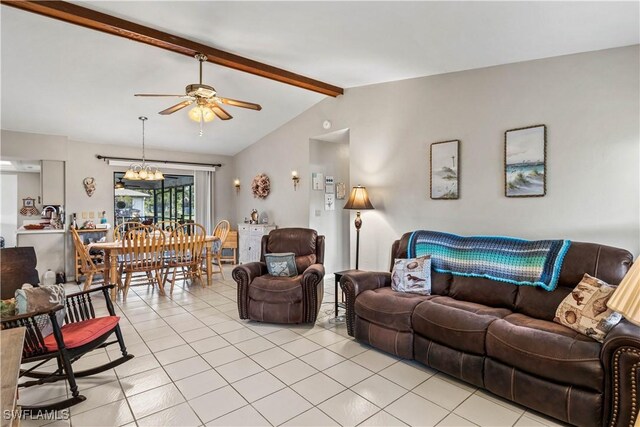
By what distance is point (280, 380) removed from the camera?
8.09ft

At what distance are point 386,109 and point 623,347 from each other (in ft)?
11.1

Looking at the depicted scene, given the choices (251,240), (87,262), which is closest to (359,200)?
(251,240)

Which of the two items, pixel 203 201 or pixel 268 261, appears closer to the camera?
pixel 268 261

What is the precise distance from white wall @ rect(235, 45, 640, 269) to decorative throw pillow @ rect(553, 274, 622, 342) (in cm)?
78

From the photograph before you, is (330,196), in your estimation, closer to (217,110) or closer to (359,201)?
(359,201)

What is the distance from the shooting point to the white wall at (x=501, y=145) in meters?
2.69

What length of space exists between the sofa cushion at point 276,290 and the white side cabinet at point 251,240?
2.43 metres

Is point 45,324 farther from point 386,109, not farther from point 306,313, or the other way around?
point 386,109

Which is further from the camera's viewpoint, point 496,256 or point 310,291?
point 310,291

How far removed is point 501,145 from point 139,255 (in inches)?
189

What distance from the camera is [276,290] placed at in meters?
3.50

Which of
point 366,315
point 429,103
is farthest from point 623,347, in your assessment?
point 429,103

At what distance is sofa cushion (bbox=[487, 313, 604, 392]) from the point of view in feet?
6.03

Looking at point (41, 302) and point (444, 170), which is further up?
point (444, 170)
